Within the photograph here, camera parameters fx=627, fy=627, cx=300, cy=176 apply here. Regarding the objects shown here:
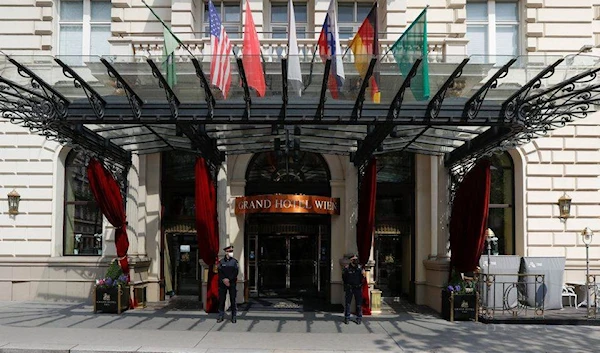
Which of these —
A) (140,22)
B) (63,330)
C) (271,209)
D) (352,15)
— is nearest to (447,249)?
(271,209)

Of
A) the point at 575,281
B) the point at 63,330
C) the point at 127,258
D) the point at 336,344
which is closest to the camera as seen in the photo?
the point at 336,344

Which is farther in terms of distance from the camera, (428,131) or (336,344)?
(428,131)

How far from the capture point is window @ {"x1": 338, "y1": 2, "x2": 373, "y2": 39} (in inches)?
747

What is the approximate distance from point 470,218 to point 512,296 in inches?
104

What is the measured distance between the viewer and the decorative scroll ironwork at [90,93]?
460 inches

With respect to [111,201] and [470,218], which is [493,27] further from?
[111,201]

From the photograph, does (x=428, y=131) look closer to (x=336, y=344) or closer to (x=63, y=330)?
(x=336, y=344)

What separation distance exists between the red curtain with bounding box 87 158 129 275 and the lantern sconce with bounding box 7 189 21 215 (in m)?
3.65

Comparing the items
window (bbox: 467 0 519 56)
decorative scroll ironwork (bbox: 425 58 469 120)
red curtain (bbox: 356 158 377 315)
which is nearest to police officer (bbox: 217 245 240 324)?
red curtain (bbox: 356 158 377 315)

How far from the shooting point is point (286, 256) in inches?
797

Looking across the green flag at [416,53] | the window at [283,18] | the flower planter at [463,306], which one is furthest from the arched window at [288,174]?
the green flag at [416,53]

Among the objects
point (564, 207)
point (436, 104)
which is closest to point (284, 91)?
point (436, 104)

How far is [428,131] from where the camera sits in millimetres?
15055

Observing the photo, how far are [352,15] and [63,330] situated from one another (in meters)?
12.1
